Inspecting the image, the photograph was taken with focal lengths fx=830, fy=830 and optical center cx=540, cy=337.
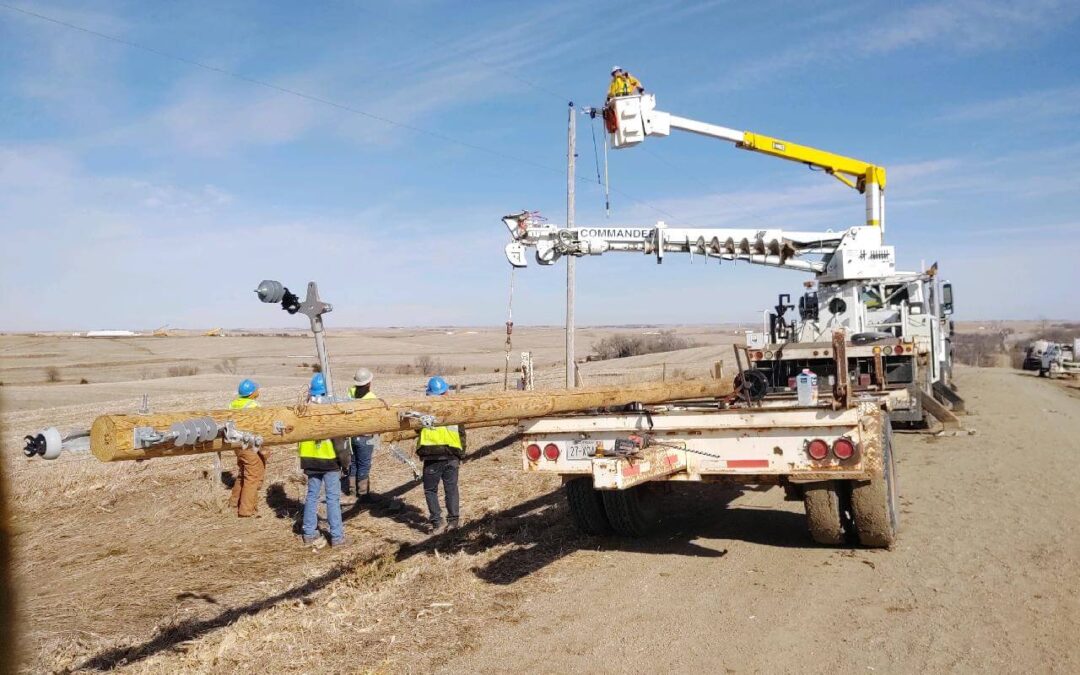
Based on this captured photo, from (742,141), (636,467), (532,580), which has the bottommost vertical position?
(532,580)

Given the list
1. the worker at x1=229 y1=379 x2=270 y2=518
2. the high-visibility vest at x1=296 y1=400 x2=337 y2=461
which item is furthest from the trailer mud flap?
A: the worker at x1=229 y1=379 x2=270 y2=518

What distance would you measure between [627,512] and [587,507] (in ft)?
1.17

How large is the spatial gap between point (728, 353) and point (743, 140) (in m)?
20.9

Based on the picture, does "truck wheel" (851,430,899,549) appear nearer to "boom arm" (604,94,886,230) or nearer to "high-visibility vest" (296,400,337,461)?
"high-visibility vest" (296,400,337,461)

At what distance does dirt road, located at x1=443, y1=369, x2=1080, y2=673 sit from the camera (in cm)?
459

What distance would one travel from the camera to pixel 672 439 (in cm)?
615

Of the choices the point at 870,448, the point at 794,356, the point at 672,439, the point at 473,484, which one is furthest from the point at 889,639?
the point at 794,356

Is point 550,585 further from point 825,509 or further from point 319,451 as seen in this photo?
point 319,451

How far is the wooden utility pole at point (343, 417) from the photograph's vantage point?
3617 millimetres

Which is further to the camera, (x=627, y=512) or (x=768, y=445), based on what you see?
(x=627, y=512)

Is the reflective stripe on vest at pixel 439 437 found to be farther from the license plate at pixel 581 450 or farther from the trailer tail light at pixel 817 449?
the trailer tail light at pixel 817 449

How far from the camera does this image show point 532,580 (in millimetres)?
6277

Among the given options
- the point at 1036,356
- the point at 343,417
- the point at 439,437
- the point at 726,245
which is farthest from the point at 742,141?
the point at 1036,356

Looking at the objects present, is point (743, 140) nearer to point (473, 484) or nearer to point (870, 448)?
point (473, 484)
